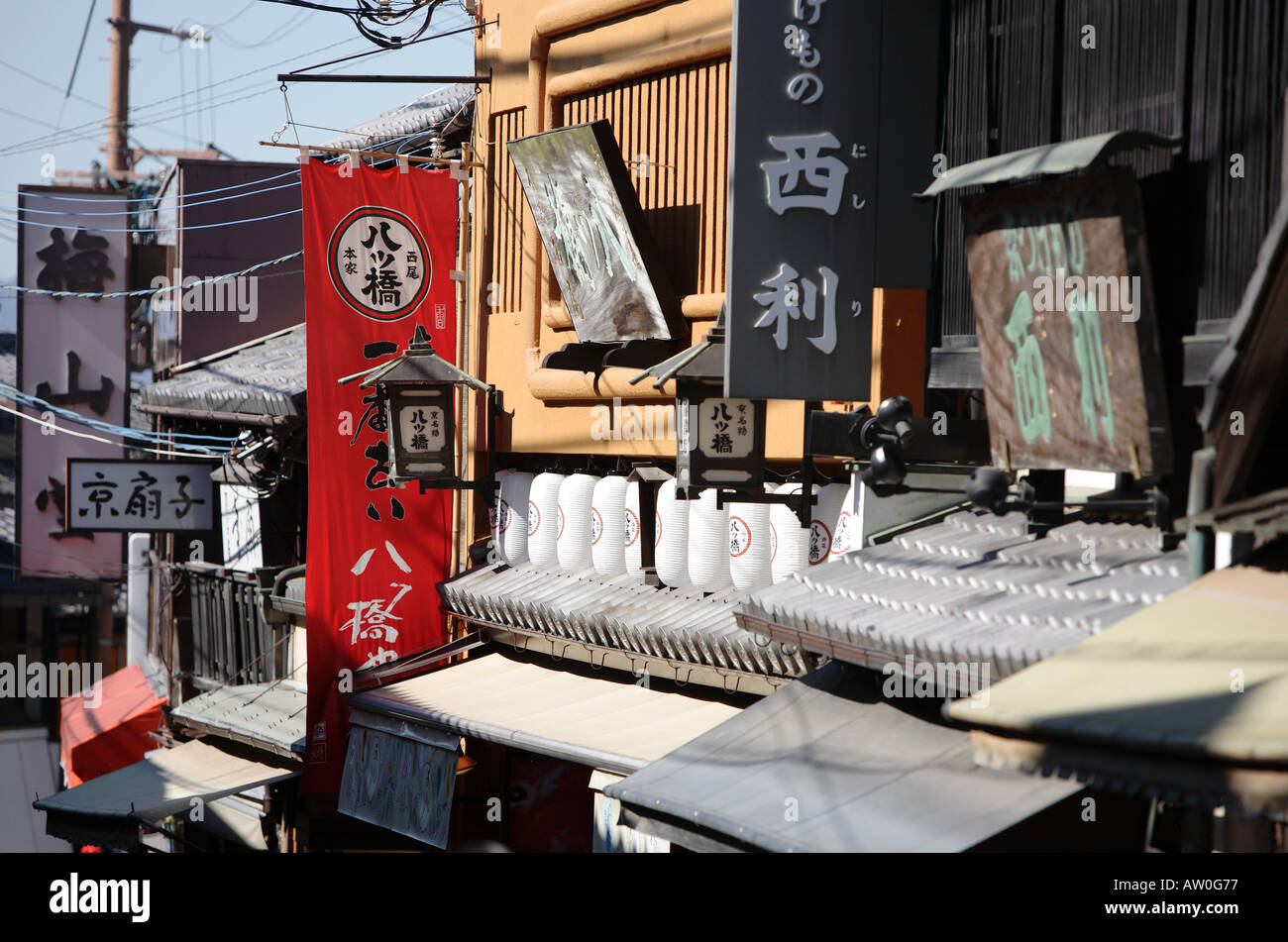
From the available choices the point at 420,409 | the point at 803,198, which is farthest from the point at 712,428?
the point at 420,409

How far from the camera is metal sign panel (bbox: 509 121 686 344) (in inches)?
471

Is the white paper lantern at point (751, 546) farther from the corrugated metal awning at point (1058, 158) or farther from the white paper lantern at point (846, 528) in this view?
the corrugated metal awning at point (1058, 158)

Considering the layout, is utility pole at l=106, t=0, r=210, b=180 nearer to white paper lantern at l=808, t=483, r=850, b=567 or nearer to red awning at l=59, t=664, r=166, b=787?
red awning at l=59, t=664, r=166, b=787

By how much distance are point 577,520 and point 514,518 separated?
133 centimetres

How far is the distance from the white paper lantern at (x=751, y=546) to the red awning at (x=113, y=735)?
13.9 metres

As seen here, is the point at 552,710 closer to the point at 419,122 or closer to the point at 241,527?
the point at 241,527

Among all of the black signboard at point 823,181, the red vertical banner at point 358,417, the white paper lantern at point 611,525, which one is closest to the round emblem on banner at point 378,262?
the red vertical banner at point 358,417

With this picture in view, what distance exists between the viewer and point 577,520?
43.9 feet

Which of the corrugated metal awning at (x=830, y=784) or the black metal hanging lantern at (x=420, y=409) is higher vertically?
the black metal hanging lantern at (x=420, y=409)

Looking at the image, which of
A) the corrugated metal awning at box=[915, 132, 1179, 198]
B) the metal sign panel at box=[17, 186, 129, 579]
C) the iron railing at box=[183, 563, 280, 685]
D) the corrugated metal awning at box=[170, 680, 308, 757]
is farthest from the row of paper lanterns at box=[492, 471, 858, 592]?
the metal sign panel at box=[17, 186, 129, 579]

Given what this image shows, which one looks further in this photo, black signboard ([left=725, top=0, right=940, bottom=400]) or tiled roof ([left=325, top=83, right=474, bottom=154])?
tiled roof ([left=325, top=83, right=474, bottom=154])

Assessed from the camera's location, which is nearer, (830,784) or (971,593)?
(830,784)

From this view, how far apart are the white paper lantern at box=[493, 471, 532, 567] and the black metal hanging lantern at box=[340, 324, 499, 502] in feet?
2.20

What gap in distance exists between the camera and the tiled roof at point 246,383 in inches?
672
